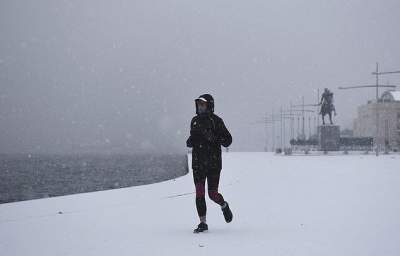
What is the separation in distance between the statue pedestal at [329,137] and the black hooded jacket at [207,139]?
143ft

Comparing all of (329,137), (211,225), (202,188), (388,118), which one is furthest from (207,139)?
(388,118)

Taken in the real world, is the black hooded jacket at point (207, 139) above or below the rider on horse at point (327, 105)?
below

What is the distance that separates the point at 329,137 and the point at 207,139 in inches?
1752

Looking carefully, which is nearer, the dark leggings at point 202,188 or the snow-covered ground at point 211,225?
the snow-covered ground at point 211,225

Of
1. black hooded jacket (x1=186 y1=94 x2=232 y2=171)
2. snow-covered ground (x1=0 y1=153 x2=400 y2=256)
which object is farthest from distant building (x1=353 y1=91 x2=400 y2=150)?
black hooded jacket (x1=186 y1=94 x2=232 y2=171)

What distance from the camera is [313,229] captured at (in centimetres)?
672

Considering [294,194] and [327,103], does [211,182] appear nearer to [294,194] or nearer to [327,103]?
[294,194]

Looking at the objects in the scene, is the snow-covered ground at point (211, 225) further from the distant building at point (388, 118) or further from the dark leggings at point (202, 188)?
the distant building at point (388, 118)

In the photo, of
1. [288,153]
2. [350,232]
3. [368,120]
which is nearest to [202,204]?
[350,232]

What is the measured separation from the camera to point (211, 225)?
748cm

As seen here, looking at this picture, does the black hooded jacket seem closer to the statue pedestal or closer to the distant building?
the statue pedestal

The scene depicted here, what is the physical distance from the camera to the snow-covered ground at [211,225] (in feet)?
18.5

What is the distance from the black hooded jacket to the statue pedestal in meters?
43.5

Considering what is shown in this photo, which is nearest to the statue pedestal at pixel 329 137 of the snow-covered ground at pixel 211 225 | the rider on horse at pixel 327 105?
the rider on horse at pixel 327 105
